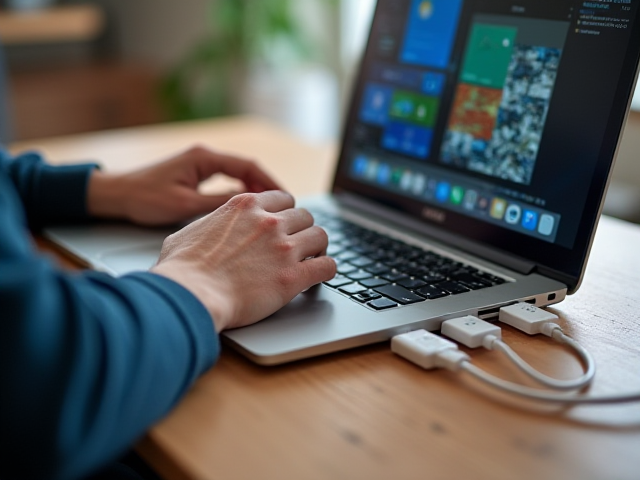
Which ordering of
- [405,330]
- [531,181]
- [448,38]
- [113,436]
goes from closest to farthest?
[113,436] < [405,330] < [531,181] < [448,38]

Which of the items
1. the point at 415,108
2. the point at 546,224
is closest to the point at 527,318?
the point at 546,224

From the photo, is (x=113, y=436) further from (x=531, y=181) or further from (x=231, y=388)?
(x=531, y=181)

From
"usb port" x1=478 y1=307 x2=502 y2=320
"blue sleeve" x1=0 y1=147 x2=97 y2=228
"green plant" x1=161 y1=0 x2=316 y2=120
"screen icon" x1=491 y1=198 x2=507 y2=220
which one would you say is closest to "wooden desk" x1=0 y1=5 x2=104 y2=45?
"green plant" x1=161 y1=0 x2=316 y2=120

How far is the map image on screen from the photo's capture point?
845mm

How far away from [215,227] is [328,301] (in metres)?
0.13

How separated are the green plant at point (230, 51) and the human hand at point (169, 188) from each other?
2.19 metres

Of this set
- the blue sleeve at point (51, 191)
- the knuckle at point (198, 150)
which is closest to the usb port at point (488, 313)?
the knuckle at point (198, 150)

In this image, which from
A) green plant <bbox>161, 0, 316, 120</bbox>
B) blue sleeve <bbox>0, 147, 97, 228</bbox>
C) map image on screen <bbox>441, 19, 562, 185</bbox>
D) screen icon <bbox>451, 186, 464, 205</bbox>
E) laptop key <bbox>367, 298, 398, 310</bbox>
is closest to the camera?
laptop key <bbox>367, 298, 398, 310</bbox>

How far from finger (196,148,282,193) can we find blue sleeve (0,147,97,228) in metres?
0.17

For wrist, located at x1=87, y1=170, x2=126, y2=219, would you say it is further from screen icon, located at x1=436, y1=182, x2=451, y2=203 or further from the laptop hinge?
screen icon, located at x1=436, y1=182, x2=451, y2=203

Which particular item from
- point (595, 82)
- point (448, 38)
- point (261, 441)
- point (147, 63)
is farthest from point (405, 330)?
point (147, 63)

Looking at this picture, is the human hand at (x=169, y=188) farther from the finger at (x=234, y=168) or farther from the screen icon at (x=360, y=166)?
the screen icon at (x=360, y=166)

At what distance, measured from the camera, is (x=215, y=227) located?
0.74 metres

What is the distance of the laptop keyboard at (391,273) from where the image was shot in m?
0.77
